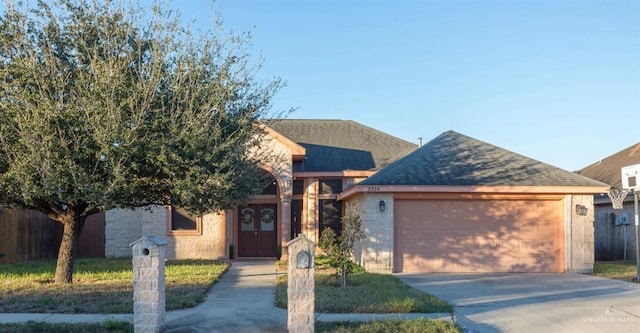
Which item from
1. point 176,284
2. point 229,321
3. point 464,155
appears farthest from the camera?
point 464,155

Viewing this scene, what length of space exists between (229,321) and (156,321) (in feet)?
4.35

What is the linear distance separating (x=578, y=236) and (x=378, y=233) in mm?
5434

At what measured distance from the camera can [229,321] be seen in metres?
8.68

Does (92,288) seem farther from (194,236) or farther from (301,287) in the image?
(194,236)

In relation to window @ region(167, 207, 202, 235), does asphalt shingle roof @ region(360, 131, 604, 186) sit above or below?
above

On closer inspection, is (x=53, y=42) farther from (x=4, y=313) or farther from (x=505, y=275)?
(x=505, y=275)

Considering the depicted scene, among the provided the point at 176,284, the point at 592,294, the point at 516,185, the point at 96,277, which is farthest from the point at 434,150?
the point at 96,277

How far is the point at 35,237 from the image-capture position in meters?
19.4

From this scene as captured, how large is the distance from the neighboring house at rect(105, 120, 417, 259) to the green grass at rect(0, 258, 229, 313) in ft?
8.77

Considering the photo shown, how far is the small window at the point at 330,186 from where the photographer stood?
20547mm

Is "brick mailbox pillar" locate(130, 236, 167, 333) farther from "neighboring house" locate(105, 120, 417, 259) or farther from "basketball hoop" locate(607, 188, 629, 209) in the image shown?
"basketball hoop" locate(607, 188, 629, 209)

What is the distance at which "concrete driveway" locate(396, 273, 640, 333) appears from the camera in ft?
27.9

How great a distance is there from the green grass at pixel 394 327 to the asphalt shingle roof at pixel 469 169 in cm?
724

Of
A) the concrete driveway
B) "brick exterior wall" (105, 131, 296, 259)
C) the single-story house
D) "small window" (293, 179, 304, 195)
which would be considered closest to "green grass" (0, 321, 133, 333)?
the concrete driveway
